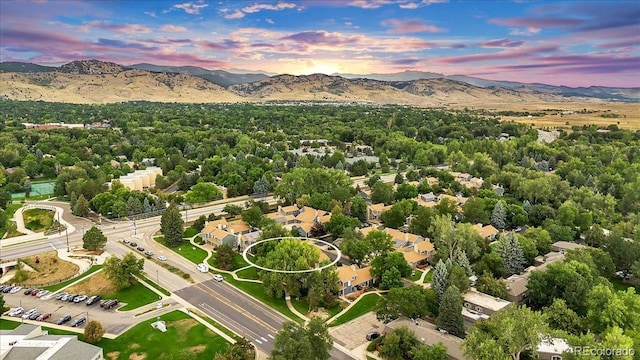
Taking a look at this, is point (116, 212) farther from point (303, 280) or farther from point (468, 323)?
point (468, 323)

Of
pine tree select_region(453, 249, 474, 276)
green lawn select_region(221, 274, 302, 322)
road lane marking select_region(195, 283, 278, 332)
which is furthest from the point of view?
pine tree select_region(453, 249, 474, 276)

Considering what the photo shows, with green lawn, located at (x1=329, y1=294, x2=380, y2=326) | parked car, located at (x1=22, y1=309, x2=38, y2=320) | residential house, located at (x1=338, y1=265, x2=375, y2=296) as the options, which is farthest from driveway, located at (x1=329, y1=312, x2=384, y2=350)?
parked car, located at (x1=22, y1=309, x2=38, y2=320)

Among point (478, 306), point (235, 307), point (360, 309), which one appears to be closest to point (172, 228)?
point (235, 307)

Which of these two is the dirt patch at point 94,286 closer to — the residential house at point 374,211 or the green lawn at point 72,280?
the green lawn at point 72,280

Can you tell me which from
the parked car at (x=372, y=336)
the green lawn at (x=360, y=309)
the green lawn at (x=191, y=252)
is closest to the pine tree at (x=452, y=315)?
the parked car at (x=372, y=336)

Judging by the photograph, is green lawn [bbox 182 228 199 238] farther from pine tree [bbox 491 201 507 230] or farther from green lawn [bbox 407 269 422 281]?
pine tree [bbox 491 201 507 230]

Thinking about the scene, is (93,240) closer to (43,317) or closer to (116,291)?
(116,291)
